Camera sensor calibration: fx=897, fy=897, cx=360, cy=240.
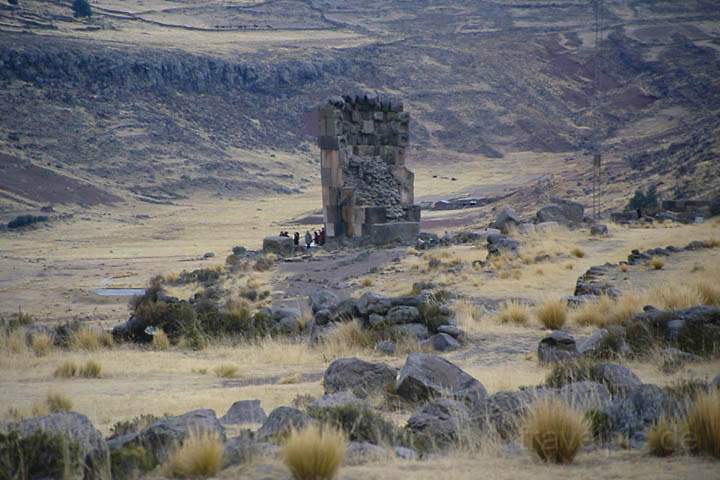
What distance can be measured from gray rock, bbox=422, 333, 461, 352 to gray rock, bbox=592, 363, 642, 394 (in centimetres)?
388

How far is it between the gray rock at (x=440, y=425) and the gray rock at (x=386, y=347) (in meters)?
4.79

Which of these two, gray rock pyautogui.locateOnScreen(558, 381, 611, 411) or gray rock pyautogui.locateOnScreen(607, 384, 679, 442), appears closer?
gray rock pyautogui.locateOnScreen(607, 384, 679, 442)

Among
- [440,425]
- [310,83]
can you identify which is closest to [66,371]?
[440,425]

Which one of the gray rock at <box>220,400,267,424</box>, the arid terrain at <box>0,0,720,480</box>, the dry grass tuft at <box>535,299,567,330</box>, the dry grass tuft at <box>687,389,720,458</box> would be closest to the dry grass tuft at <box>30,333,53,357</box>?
the arid terrain at <box>0,0,720,480</box>

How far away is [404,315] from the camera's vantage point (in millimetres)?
13273

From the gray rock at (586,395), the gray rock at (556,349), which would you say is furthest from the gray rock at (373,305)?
the gray rock at (586,395)

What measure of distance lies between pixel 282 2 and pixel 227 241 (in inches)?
3303

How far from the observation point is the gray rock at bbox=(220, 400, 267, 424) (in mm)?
7742

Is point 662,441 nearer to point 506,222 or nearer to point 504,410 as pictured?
point 504,410

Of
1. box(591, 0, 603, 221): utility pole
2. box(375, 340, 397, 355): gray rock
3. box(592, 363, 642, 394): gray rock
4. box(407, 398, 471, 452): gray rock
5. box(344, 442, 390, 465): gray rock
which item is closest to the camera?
box(344, 442, 390, 465): gray rock

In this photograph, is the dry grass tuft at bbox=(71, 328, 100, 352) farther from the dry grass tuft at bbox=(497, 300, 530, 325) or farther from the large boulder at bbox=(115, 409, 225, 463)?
the large boulder at bbox=(115, 409, 225, 463)

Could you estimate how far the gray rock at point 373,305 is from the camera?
13.6 meters

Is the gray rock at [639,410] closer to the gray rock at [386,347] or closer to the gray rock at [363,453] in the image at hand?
the gray rock at [363,453]

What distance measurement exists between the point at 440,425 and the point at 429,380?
164 centimetres
